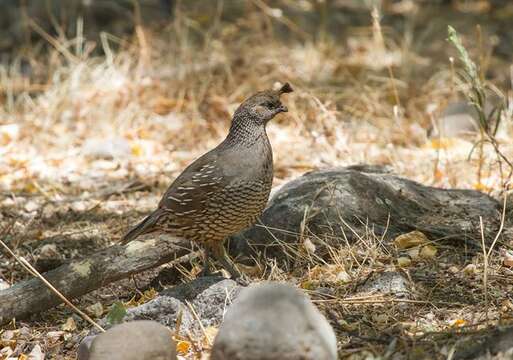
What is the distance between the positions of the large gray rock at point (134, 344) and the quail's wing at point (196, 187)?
0.93m

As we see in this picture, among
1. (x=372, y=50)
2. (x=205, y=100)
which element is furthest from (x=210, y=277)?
(x=372, y=50)

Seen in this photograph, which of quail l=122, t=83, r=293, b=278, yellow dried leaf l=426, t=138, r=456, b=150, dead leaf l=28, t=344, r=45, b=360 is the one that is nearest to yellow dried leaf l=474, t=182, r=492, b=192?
yellow dried leaf l=426, t=138, r=456, b=150

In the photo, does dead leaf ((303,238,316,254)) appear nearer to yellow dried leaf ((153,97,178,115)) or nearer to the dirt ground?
the dirt ground

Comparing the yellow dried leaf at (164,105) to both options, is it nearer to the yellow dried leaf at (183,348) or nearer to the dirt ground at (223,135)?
the dirt ground at (223,135)

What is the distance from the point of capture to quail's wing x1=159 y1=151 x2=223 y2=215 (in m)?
3.80

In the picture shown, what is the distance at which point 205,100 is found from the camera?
635cm

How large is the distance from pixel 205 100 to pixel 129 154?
0.77m

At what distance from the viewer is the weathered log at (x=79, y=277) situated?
143 inches

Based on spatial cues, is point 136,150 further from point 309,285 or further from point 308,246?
point 309,285

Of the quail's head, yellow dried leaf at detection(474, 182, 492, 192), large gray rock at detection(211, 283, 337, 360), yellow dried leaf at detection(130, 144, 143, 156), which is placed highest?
the quail's head

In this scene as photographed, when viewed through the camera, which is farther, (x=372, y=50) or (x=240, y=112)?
(x=372, y=50)

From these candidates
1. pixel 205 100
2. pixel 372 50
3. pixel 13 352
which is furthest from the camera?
pixel 372 50

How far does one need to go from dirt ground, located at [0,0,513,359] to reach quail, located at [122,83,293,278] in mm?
275

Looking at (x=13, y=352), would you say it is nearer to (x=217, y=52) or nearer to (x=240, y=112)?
(x=240, y=112)
